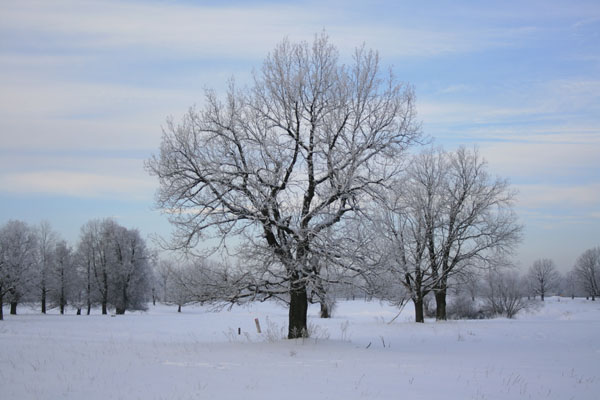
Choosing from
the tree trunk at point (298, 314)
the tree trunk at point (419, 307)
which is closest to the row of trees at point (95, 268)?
the tree trunk at point (419, 307)

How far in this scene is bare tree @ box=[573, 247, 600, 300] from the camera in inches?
3693

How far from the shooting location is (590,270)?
317 feet

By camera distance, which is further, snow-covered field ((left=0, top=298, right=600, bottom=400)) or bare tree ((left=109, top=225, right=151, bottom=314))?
bare tree ((left=109, top=225, right=151, bottom=314))

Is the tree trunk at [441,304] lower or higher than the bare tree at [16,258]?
lower

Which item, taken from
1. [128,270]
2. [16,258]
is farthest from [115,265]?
[16,258]

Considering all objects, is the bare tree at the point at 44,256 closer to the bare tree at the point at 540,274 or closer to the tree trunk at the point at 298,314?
the tree trunk at the point at 298,314

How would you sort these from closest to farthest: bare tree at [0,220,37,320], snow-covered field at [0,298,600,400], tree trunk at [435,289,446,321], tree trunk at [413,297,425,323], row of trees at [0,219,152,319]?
snow-covered field at [0,298,600,400] → tree trunk at [413,297,425,323] → tree trunk at [435,289,446,321] → bare tree at [0,220,37,320] → row of trees at [0,219,152,319]

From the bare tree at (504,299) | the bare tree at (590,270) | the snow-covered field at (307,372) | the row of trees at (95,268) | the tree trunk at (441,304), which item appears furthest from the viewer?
the bare tree at (590,270)

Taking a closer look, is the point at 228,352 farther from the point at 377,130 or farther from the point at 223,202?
the point at 377,130

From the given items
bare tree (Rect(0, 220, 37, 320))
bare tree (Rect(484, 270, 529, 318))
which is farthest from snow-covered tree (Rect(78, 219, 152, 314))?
bare tree (Rect(484, 270, 529, 318))

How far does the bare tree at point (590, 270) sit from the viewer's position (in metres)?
93.8

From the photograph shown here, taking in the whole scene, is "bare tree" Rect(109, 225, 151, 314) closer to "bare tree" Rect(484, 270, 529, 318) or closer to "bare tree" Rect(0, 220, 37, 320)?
"bare tree" Rect(0, 220, 37, 320)

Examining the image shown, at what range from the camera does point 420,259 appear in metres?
25.3

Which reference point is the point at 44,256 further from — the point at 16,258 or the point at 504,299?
the point at 504,299
